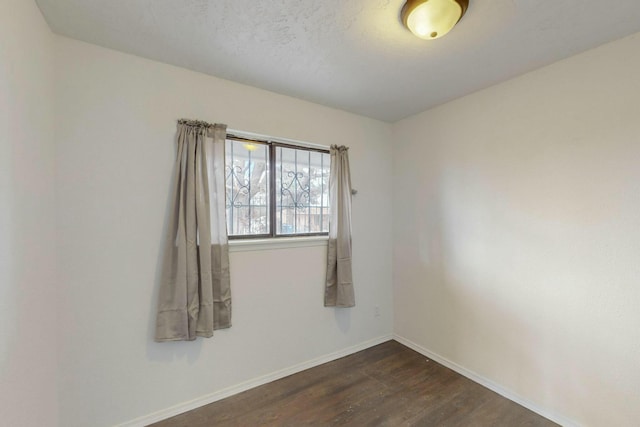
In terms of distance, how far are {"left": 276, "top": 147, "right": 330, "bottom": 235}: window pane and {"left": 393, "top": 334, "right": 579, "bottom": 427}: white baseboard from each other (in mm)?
1638

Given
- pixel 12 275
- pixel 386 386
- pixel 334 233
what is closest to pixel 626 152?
pixel 334 233

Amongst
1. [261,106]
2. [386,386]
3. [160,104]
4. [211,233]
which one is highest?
[261,106]

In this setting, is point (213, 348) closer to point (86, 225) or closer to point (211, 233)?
point (211, 233)

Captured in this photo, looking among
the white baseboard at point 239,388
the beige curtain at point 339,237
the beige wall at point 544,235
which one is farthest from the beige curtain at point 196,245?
the beige wall at point 544,235

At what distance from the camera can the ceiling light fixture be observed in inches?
50.6

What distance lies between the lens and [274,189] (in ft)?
7.78

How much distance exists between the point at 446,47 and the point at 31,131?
238 centimetres

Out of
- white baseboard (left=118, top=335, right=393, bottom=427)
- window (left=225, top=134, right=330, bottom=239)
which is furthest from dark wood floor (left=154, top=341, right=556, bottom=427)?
window (left=225, top=134, right=330, bottom=239)

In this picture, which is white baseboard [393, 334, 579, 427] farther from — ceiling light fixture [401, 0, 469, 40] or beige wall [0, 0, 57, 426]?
beige wall [0, 0, 57, 426]

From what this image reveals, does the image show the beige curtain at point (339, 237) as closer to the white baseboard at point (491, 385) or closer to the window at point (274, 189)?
the window at point (274, 189)

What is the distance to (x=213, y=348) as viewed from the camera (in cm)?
204

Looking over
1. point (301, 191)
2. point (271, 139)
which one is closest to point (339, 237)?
point (301, 191)

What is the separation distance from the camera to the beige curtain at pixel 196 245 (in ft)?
5.94

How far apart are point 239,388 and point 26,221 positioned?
1.82 meters
